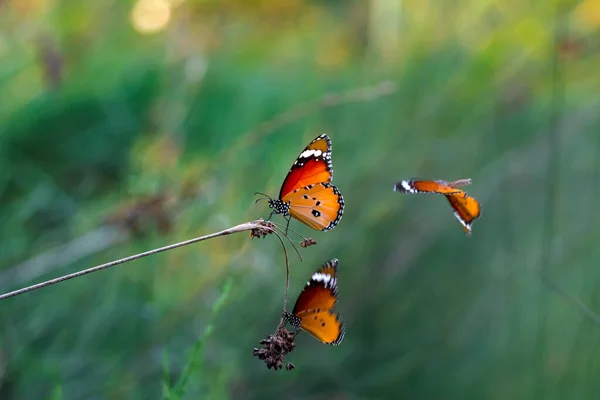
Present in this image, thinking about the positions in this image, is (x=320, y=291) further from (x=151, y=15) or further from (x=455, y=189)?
(x=151, y=15)

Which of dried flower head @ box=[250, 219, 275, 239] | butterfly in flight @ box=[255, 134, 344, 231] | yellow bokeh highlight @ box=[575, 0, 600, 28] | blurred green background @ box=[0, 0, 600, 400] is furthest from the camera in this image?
yellow bokeh highlight @ box=[575, 0, 600, 28]

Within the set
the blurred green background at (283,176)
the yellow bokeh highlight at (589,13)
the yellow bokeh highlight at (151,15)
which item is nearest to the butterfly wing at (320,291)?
the blurred green background at (283,176)

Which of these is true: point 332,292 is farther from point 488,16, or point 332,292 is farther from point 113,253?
point 488,16

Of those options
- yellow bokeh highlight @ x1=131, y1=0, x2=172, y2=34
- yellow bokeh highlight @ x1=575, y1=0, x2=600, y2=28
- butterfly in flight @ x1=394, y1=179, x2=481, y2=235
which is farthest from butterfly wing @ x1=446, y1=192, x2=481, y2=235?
yellow bokeh highlight @ x1=575, y1=0, x2=600, y2=28

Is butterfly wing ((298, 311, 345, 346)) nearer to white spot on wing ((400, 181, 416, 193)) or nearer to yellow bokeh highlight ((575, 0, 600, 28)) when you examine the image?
white spot on wing ((400, 181, 416, 193))

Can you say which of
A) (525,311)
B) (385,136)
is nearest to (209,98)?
(385,136)

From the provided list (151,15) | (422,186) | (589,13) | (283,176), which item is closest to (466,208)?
(422,186)
